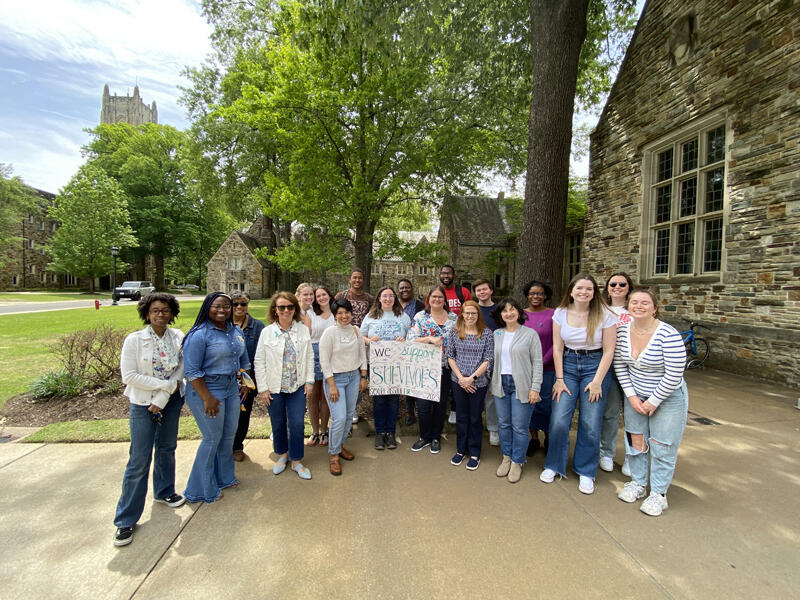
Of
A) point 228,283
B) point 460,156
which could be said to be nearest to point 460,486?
point 460,156

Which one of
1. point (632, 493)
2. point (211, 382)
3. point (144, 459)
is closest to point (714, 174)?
point (632, 493)

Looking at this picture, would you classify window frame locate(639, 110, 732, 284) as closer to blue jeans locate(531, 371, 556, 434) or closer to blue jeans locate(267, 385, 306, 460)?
blue jeans locate(531, 371, 556, 434)

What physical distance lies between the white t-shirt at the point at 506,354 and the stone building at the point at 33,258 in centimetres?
5138

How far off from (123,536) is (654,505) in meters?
4.09

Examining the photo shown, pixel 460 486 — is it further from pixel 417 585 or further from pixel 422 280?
pixel 422 280

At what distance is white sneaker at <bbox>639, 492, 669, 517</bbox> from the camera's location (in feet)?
9.50

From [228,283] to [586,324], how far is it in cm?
4086

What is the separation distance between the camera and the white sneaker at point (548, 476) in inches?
134

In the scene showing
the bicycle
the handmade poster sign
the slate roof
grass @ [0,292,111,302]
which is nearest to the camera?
the handmade poster sign

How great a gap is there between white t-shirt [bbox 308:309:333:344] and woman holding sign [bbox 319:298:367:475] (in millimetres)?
514

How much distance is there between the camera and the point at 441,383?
4109 mm

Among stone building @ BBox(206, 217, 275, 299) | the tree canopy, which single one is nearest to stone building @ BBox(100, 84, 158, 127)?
the tree canopy

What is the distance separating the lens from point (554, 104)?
572 cm

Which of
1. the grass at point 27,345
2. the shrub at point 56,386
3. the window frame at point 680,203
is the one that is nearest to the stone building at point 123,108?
the grass at point 27,345
